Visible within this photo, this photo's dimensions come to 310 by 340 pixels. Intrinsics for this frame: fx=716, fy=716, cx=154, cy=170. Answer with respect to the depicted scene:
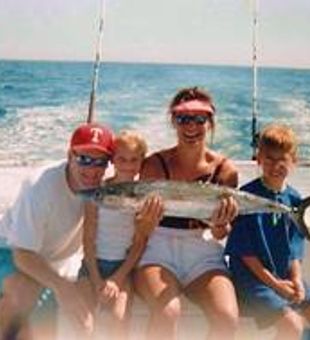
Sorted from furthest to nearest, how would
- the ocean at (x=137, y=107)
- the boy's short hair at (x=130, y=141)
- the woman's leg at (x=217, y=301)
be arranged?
the ocean at (x=137, y=107), the boy's short hair at (x=130, y=141), the woman's leg at (x=217, y=301)

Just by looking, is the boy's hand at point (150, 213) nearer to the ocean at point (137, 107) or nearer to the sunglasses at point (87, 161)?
the sunglasses at point (87, 161)

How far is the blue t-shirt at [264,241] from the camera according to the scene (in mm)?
2490

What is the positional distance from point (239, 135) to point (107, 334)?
1017 cm

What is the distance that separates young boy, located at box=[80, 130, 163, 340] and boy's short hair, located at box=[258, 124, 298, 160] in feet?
1.42

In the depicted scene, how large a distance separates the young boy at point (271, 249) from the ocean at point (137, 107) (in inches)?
234

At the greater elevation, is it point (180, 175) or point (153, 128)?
point (180, 175)

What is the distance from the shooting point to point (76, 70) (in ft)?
102

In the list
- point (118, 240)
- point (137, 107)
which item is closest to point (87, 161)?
point (118, 240)

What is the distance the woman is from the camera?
7.60 feet

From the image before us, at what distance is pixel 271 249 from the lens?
2516 mm

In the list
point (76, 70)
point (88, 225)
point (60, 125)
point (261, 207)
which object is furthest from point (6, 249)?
Answer: point (76, 70)

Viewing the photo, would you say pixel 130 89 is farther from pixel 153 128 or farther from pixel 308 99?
pixel 153 128

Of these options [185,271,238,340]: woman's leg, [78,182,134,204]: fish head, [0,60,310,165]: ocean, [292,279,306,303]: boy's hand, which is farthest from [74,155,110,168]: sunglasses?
[0,60,310,165]: ocean

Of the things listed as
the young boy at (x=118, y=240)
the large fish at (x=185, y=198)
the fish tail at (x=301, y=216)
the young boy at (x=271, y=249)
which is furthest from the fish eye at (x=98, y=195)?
the fish tail at (x=301, y=216)
